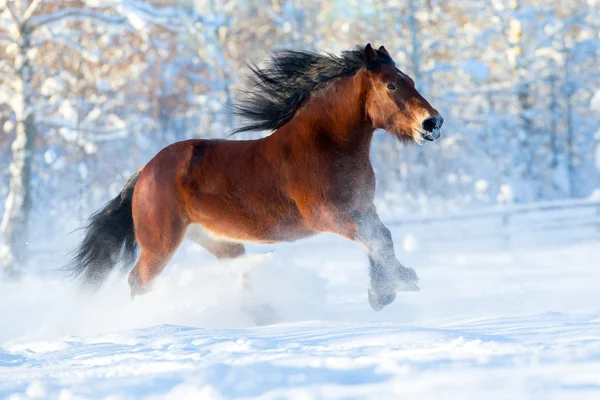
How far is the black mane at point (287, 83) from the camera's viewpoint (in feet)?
18.9

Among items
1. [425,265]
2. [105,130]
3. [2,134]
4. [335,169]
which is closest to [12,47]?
[105,130]

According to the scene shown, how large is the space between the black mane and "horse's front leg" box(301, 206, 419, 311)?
3.51 feet

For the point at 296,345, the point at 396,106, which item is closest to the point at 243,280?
the point at 396,106

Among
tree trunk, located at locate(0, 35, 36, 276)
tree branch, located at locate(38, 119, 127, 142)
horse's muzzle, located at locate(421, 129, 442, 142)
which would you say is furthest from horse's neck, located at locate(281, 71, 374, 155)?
tree branch, located at locate(38, 119, 127, 142)

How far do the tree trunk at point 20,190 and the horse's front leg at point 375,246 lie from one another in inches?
371

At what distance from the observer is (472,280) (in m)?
9.49

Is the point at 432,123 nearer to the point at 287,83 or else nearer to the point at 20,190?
the point at 287,83

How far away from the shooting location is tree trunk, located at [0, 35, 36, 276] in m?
13.3

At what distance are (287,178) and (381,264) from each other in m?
0.97

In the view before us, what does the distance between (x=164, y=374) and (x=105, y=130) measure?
1192 cm

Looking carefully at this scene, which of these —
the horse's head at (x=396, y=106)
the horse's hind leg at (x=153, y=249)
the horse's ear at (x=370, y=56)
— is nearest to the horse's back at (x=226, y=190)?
the horse's hind leg at (x=153, y=249)

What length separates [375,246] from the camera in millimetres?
5246

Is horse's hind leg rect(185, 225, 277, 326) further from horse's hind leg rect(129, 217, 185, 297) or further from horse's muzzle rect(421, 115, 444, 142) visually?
horse's muzzle rect(421, 115, 444, 142)

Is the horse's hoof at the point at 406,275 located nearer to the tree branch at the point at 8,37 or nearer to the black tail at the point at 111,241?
the black tail at the point at 111,241
